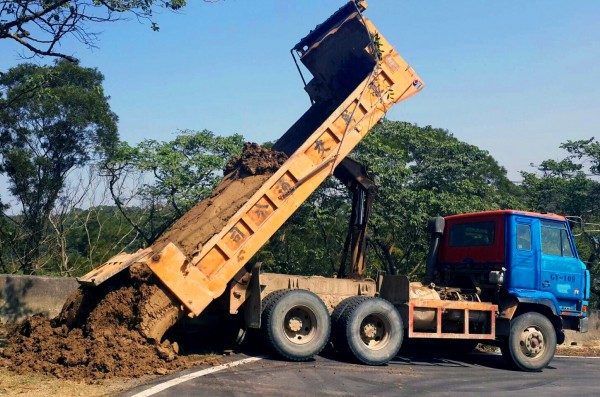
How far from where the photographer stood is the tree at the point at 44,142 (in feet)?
68.4

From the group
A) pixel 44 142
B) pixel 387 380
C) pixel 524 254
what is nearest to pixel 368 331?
pixel 387 380

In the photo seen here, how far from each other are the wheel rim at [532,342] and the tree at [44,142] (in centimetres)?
1483

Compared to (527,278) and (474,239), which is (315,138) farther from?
(527,278)

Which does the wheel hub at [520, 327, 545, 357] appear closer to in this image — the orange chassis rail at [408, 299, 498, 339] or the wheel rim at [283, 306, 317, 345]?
the orange chassis rail at [408, 299, 498, 339]

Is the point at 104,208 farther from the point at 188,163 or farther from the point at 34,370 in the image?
the point at 34,370

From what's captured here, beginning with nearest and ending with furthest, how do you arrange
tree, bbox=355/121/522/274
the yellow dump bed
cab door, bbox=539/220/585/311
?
the yellow dump bed → cab door, bbox=539/220/585/311 → tree, bbox=355/121/522/274

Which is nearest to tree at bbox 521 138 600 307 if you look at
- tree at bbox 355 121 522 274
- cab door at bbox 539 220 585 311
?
tree at bbox 355 121 522 274

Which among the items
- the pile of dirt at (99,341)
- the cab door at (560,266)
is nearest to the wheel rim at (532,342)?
the cab door at (560,266)

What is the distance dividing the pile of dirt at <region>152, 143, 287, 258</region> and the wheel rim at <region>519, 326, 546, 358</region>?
4960 millimetres

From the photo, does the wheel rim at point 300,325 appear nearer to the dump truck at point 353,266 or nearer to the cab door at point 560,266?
the dump truck at point 353,266

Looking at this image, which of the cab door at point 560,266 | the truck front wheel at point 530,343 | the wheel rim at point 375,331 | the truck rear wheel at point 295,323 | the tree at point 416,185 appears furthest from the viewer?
the tree at point 416,185

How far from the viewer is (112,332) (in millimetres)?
8281

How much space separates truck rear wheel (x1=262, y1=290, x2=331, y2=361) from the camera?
9.30 m

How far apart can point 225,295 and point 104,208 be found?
15.4m
